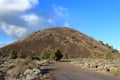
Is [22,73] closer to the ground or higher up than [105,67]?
closer to the ground

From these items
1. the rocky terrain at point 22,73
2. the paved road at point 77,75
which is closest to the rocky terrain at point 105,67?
the paved road at point 77,75

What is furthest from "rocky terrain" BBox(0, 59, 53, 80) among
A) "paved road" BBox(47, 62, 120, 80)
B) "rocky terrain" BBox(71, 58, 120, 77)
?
"rocky terrain" BBox(71, 58, 120, 77)

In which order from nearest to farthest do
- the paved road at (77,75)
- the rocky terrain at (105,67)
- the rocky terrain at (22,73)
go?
the rocky terrain at (22,73) → the paved road at (77,75) → the rocky terrain at (105,67)

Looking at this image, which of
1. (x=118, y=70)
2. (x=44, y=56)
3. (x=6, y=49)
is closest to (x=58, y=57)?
(x=44, y=56)

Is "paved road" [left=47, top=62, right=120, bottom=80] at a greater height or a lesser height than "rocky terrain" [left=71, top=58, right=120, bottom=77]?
lesser

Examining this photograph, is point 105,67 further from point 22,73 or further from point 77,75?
point 22,73

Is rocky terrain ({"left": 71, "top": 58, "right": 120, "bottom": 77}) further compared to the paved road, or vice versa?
rocky terrain ({"left": 71, "top": 58, "right": 120, "bottom": 77})

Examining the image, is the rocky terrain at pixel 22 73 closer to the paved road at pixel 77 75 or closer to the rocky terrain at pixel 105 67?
the paved road at pixel 77 75

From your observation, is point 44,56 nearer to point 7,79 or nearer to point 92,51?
point 92,51

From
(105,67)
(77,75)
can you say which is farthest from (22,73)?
(105,67)

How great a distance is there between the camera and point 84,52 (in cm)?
18675

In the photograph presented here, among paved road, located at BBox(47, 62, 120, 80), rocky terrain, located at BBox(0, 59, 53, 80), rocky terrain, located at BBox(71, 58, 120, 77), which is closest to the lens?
rocky terrain, located at BBox(0, 59, 53, 80)

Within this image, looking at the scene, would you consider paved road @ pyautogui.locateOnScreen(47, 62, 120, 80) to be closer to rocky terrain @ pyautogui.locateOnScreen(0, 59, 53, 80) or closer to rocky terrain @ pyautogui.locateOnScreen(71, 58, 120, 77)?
rocky terrain @ pyautogui.locateOnScreen(0, 59, 53, 80)

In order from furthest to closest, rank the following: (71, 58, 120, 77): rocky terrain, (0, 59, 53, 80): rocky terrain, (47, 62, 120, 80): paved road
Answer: (71, 58, 120, 77): rocky terrain
(47, 62, 120, 80): paved road
(0, 59, 53, 80): rocky terrain
